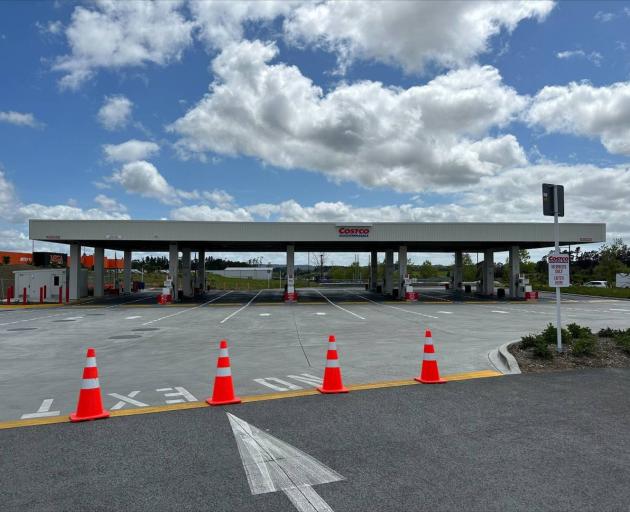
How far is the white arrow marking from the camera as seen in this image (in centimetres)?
406

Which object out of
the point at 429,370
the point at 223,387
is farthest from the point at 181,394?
the point at 429,370

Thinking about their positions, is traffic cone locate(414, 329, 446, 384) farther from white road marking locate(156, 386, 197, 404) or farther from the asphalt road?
white road marking locate(156, 386, 197, 404)

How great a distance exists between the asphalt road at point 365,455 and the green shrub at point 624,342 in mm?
4042

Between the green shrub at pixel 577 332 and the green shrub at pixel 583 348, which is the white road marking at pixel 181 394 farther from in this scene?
the green shrub at pixel 577 332

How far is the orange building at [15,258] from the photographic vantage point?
6374 centimetres

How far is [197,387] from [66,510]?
4306 millimetres

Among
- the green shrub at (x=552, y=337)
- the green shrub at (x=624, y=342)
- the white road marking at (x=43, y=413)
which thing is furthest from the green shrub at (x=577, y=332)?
the white road marking at (x=43, y=413)

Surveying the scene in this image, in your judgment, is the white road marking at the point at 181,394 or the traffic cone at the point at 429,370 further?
the traffic cone at the point at 429,370

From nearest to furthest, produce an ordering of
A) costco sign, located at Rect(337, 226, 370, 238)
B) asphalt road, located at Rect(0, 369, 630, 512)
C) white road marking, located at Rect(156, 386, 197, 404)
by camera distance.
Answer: asphalt road, located at Rect(0, 369, 630, 512) < white road marking, located at Rect(156, 386, 197, 404) < costco sign, located at Rect(337, 226, 370, 238)

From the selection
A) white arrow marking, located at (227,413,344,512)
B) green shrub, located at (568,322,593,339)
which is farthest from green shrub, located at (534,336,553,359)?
white arrow marking, located at (227,413,344,512)

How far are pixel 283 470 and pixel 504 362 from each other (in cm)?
690

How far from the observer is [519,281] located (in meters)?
39.8

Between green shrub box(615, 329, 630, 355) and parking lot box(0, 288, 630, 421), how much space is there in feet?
9.12

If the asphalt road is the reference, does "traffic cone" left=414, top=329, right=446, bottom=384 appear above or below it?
above
